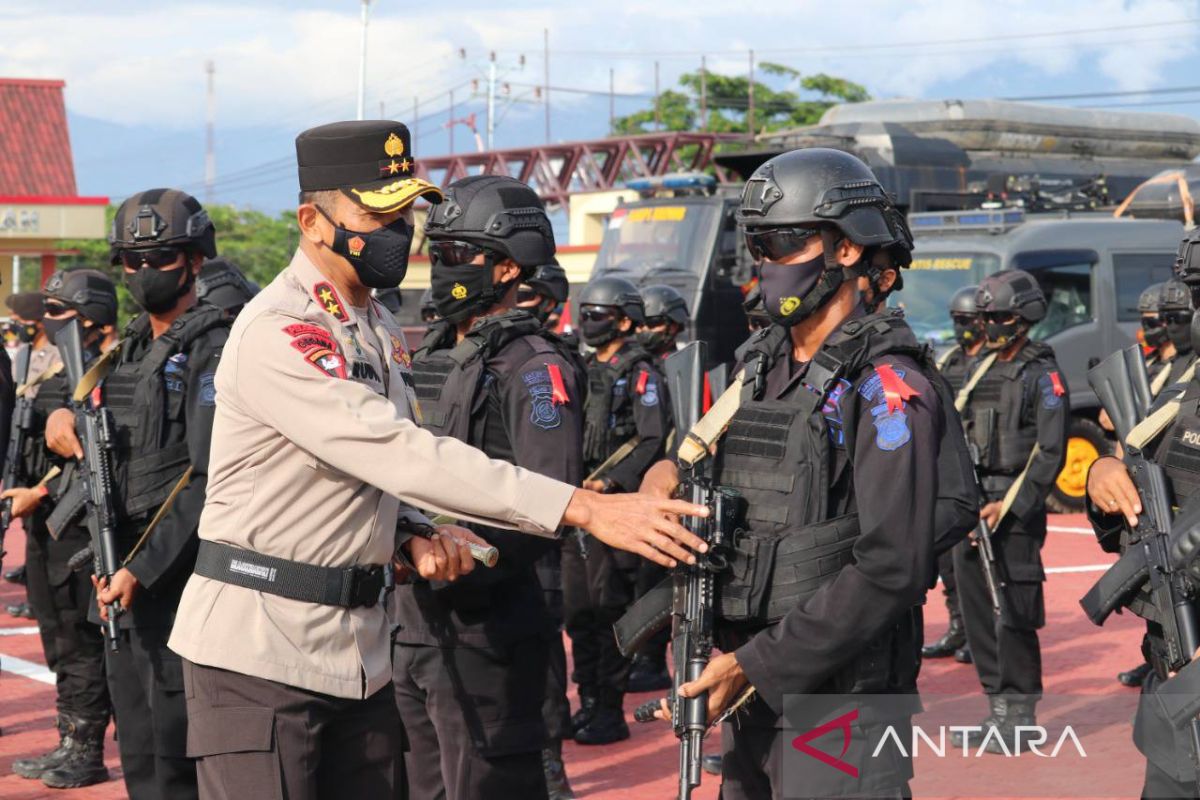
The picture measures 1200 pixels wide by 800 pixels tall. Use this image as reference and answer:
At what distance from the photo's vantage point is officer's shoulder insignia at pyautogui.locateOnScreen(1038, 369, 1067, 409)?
8.39 metres

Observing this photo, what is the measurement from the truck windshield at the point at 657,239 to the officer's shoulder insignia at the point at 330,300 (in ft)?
49.4

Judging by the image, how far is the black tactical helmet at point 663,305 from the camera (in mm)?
11109

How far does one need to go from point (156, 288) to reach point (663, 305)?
19.2 feet

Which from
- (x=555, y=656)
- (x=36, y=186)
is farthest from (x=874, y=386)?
(x=36, y=186)

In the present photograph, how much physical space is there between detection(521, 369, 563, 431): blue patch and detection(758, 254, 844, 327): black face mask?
1.11 metres

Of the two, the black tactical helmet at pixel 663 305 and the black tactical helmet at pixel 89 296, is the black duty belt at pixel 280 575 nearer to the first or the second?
the black tactical helmet at pixel 89 296

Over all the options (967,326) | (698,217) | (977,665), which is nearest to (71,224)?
(698,217)

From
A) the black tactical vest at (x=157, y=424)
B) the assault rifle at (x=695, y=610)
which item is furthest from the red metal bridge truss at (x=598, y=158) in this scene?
the assault rifle at (x=695, y=610)

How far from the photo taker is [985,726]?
7.79 meters

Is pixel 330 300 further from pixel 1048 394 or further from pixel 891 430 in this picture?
pixel 1048 394

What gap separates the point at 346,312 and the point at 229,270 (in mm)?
3670

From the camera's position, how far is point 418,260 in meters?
35.3

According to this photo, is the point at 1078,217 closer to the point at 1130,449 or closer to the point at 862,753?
the point at 1130,449

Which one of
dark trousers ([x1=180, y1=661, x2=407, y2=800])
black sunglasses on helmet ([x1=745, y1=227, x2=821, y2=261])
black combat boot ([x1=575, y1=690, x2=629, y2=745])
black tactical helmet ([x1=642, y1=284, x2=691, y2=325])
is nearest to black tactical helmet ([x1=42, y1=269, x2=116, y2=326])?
black combat boot ([x1=575, y1=690, x2=629, y2=745])
